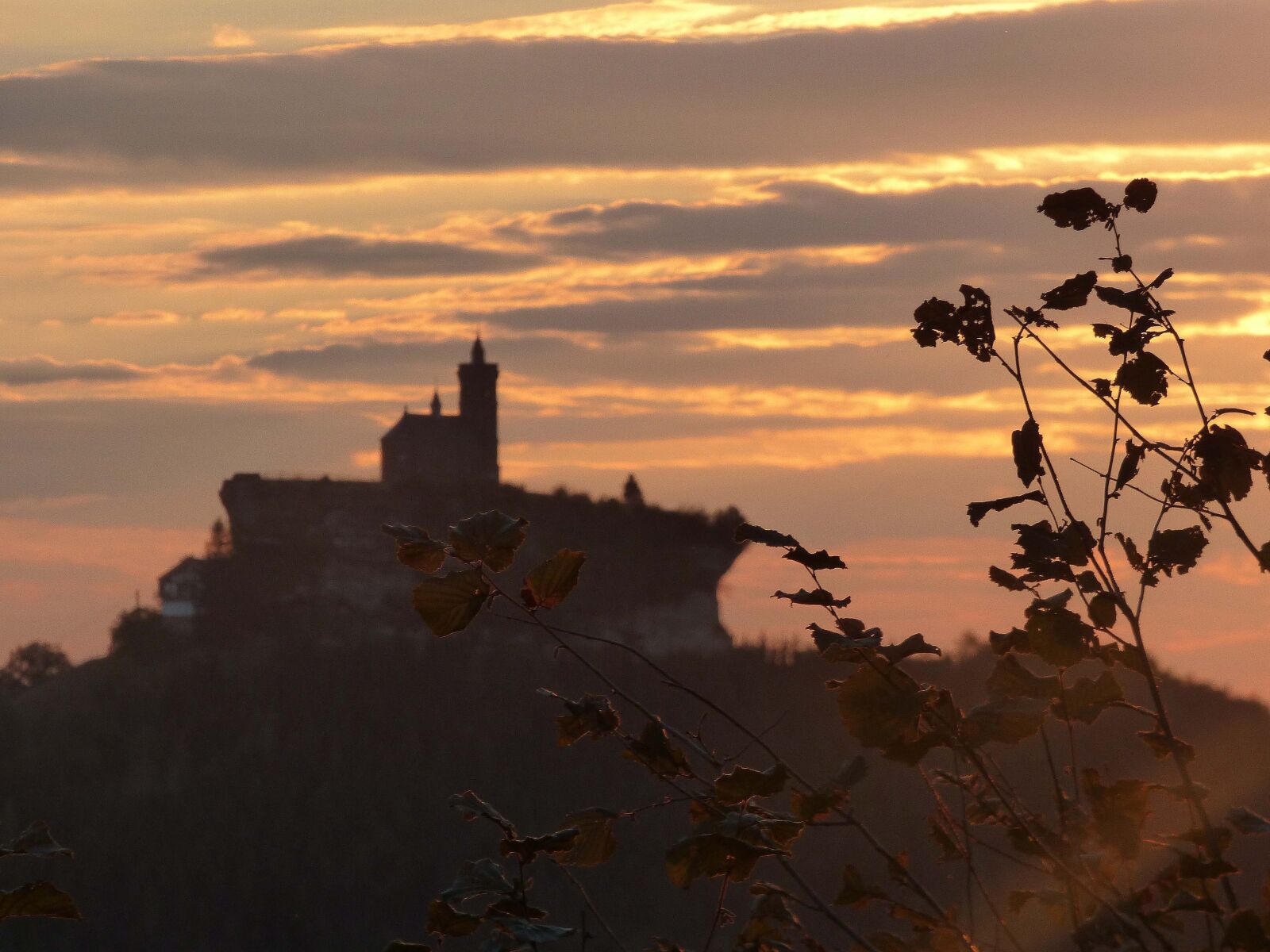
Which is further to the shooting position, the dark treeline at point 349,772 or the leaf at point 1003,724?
the dark treeline at point 349,772

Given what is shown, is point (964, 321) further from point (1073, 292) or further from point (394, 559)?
point (394, 559)

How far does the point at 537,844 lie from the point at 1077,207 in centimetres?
176

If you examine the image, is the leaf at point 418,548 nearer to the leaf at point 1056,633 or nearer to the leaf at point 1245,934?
the leaf at point 1056,633

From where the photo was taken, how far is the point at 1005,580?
3.80 m

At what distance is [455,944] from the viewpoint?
36.6 meters

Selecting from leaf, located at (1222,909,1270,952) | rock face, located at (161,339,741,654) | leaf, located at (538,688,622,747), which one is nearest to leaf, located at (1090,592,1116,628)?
leaf, located at (1222,909,1270,952)

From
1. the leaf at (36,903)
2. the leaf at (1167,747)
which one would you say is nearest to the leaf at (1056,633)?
the leaf at (1167,747)

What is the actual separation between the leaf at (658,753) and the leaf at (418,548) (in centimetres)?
53

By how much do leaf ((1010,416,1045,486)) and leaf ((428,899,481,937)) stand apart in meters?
1.43

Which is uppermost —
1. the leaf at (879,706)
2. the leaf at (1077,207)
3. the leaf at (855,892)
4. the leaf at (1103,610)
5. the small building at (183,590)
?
the leaf at (1077,207)

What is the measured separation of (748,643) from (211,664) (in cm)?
1467

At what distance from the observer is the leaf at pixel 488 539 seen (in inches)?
137

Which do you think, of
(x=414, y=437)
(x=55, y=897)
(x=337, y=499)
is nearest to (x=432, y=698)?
(x=337, y=499)

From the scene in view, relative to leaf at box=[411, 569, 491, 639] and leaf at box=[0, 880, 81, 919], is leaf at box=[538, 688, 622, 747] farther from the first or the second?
leaf at box=[0, 880, 81, 919]
